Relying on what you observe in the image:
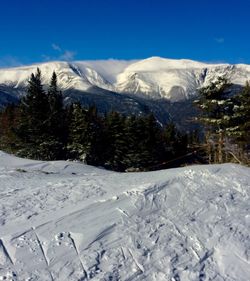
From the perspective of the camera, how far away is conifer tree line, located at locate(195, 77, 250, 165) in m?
44.3

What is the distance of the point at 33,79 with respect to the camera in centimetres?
6556

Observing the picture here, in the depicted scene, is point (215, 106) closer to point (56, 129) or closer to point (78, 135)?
point (78, 135)

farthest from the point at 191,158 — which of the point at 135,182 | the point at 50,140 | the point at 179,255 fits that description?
the point at 179,255

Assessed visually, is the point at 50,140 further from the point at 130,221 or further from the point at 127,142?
the point at 130,221

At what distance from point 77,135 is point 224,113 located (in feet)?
71.1

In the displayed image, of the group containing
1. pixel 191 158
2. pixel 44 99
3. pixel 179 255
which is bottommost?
pixel 191 158

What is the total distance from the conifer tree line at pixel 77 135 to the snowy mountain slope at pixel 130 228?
138 feet

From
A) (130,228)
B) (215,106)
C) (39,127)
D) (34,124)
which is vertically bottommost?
(130,228)

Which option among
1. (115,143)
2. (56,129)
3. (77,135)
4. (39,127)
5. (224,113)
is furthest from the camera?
(115,143)

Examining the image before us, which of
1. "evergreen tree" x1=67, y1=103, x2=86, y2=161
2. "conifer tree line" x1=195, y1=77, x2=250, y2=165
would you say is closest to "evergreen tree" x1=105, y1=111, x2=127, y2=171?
"evergreen tree" x1=67, y1=103, x2=86, y2=161

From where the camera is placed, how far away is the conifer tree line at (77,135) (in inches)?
2383

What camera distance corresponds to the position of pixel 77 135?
199ft

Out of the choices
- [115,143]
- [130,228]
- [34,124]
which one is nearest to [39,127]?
[34,124]

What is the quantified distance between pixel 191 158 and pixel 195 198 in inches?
2337
